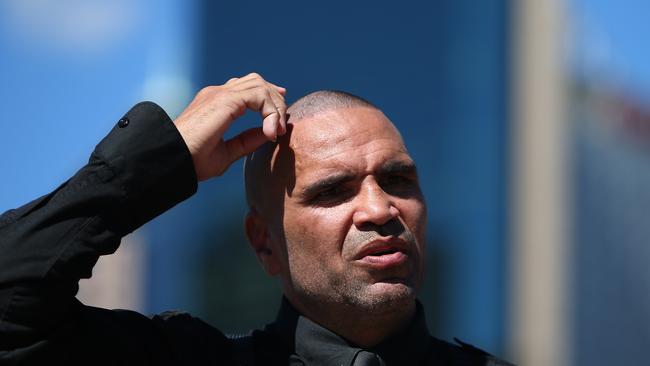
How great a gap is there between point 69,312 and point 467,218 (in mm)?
14850

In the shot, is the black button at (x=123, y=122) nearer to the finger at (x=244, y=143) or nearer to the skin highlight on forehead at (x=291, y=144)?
the finger at (x=244, y=143)

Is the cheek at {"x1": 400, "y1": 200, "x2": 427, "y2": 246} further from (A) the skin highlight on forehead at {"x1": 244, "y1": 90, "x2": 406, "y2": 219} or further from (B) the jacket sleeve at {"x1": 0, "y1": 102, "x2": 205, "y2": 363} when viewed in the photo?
(B) the jacket sleeve at {"x1": 0, "y1": 102, "x2": 205, "y2": 363}

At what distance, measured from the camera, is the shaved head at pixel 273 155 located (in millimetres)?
3553

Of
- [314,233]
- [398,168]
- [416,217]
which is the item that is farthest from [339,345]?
[398,168]

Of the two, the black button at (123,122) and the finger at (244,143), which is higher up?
the black button at (123,122)

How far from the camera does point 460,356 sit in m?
3.51

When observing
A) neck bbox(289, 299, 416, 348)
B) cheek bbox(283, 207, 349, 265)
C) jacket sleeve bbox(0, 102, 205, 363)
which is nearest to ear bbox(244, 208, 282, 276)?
cheek bbox(283, 207, 349, 265)

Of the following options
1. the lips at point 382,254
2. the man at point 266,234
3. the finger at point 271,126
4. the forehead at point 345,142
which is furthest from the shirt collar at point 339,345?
the finger at point 271,126

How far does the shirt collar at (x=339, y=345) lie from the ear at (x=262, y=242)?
22 centimetres

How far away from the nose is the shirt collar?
0.35m

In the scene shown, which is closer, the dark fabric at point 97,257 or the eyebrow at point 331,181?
the dark fabric at point 97,257

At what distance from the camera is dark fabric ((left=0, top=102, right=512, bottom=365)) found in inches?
115

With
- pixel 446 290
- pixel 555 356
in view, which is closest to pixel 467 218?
pixel 446 290

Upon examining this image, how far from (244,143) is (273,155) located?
171mm
